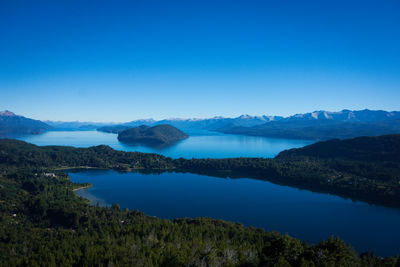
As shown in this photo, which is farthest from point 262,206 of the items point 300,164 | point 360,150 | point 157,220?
point 360,150

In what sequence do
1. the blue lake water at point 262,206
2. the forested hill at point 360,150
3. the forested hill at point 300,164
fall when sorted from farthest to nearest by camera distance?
the forested hill at point 360,150 → the forested hill at point 300,164 → the blue lake water at point 262,206

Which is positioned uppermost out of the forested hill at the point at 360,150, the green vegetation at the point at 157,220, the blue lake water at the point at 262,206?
the forested hill at the point at 360,150

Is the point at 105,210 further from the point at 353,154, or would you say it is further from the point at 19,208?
the point at 353,154

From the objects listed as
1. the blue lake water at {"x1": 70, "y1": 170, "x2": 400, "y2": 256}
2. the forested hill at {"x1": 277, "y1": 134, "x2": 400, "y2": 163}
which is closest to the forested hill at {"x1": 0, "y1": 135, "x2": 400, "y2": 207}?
the forested hill at {"x1": 277, "y1": 134, "x2": 400, "y2": 163}

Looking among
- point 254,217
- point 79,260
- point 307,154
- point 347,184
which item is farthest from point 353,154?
point 79,260

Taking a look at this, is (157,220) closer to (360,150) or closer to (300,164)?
(300,164)

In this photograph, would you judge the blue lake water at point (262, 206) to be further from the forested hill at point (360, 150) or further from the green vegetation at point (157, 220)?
the forested hill at point (360, 150)

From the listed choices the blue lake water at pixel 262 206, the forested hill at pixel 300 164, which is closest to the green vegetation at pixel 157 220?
the forested hill at pixel 300 164

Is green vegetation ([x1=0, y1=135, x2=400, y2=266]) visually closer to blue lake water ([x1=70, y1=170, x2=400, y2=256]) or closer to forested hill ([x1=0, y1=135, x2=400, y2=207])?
forested hill ([x1=0, y1=135, x2=400, y2=207])
